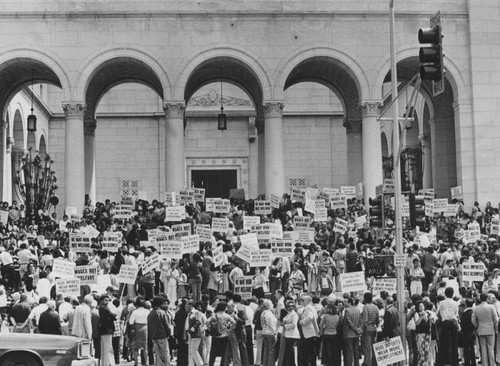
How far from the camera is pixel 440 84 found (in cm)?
1938

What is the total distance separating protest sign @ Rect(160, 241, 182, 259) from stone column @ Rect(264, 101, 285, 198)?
12736mm

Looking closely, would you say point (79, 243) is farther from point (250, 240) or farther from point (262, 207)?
point (262, 207)

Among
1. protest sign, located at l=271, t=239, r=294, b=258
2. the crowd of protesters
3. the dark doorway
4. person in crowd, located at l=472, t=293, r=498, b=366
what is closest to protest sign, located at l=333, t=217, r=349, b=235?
the crowd of protesters

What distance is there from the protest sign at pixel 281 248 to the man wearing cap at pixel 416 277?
3.65m

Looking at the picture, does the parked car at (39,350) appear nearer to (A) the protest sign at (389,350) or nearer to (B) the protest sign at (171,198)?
(A) the protest sign at (389,350)

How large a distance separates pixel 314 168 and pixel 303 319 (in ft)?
119

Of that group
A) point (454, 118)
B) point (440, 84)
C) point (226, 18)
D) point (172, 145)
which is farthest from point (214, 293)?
point (454, 118)

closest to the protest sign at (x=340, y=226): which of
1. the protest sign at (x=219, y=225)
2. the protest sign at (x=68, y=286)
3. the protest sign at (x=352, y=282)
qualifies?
the protest sign at (x=219, y=225)

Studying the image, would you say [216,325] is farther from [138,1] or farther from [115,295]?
[138,1]

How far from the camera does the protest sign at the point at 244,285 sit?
25.9 meters

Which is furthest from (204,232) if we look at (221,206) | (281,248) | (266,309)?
(266,309)

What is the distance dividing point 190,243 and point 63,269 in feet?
14.1

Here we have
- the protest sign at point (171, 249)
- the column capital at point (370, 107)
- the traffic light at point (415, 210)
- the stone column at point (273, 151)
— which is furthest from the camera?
the column capital at point (370, 107)

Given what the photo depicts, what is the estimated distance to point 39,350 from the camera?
17.6m
